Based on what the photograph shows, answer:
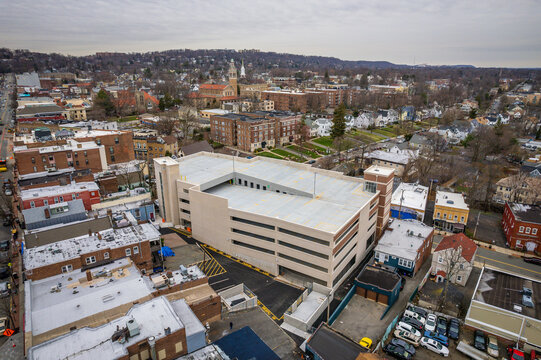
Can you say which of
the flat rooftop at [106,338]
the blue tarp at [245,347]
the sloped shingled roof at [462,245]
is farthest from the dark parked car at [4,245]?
the sloped shingled roof at [462,245]

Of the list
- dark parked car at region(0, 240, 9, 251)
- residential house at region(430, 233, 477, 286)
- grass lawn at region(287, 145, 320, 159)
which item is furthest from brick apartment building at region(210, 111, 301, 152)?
residential house at region(430, 233, 477, 286)

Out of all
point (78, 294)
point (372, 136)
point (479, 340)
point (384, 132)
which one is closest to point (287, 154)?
point (372, 136)

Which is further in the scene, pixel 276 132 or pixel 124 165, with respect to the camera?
pixel 276 132

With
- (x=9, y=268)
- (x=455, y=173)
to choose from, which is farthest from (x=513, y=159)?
(x=9, y=268)

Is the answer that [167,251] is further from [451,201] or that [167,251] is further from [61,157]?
[451,201]

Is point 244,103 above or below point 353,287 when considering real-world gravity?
above

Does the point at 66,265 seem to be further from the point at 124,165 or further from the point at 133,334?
the point at 124,165
